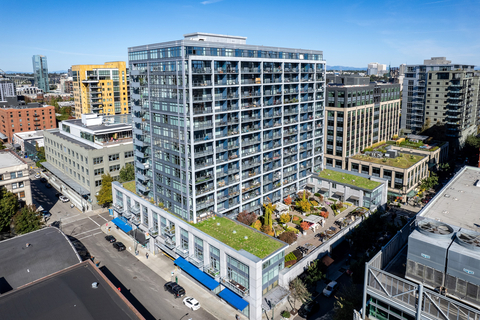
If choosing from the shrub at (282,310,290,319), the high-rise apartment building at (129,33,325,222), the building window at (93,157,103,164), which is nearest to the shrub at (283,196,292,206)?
the high-rise apartment building at (129,33,325,222)

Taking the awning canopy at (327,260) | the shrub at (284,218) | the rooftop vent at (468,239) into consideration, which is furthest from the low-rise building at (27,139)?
the rooftop vent at (468,239)

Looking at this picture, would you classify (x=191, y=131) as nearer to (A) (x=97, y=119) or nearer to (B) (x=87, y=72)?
(A) (x=97, y=119)

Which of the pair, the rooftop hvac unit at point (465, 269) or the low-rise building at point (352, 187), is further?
the low-rise building at point (352, 187)

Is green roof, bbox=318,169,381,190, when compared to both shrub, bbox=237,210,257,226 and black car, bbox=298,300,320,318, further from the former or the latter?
black car, bbox=298,300,320,318

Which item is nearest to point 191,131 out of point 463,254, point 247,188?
point 247,188

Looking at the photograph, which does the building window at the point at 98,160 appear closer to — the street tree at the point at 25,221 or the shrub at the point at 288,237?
the street tree at the point at 25,221

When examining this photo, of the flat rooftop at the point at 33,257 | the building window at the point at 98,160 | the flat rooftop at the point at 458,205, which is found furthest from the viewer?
the building window at the point at 98,160

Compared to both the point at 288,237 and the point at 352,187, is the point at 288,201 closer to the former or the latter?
the point at 352,187
